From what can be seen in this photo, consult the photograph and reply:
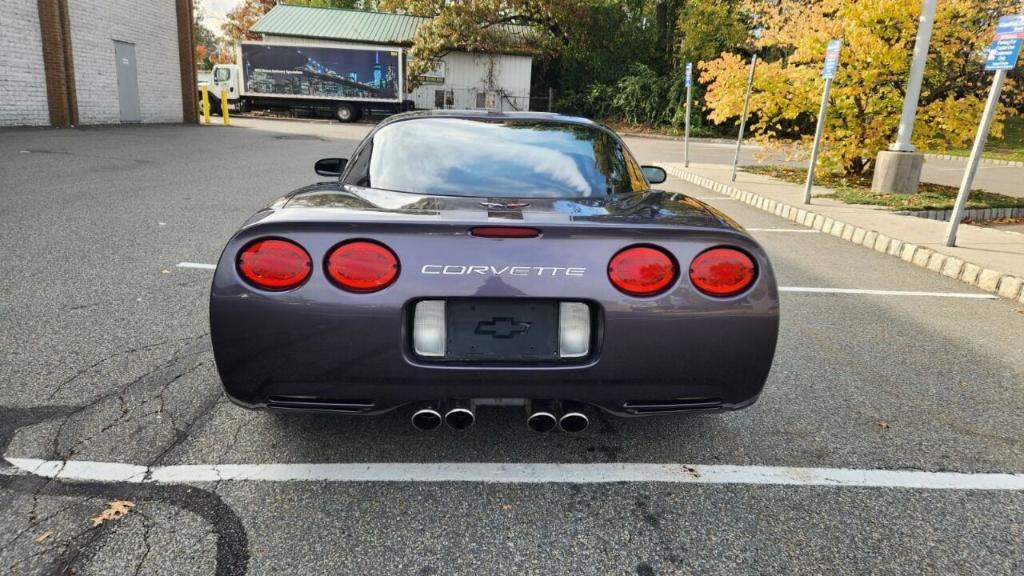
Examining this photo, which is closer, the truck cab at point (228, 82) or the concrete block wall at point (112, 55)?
the concrete block wall at point (112, 55)

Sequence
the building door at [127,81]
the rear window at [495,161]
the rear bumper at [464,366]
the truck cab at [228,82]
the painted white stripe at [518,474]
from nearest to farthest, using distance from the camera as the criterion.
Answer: the rear bumper at [464,366] → the painted white stripe at [518,474] → the rear window at [495,161] → the building door at [127,81] → the truck cab at [228,82]

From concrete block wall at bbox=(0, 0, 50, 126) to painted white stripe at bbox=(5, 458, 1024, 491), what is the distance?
1798 centimetres

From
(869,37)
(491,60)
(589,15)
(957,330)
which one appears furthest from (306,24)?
(957,330)

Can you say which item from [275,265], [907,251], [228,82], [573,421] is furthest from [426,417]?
[228,82]

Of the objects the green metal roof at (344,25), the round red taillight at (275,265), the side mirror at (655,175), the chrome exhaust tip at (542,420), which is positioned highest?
the green metal roof at (344,25)

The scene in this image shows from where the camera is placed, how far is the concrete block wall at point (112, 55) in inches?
723

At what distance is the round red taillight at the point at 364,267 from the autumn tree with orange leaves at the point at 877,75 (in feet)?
36.4

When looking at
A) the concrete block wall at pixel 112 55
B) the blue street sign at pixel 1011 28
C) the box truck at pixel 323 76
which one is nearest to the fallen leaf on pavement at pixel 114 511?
the blue street sign at pixel 1011 28

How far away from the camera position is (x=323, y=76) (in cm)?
3072

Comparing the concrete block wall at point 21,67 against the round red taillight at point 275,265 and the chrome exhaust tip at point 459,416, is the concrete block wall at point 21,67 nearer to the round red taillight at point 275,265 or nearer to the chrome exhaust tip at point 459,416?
the round red taillight at point 275,265

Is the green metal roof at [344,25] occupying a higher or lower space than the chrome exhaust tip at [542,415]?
higher

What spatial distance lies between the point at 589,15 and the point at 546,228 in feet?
123

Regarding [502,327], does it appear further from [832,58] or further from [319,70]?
[319,70]

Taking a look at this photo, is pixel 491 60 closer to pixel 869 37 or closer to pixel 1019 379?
pixel 869 37
